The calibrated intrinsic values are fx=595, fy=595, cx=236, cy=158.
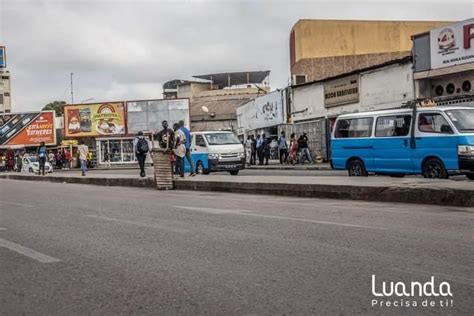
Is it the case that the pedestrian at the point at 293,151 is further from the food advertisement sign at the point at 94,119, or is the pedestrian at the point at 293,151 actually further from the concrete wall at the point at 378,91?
the food advertisement sign at the point at 94,119

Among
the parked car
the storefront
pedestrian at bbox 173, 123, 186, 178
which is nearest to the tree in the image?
the storefront

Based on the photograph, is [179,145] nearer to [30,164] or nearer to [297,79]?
[297,79]

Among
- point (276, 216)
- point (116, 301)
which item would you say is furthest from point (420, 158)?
point (116, 301)

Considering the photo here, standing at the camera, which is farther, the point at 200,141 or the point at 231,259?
the point at 200,141

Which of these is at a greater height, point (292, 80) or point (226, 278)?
point (292, 80)

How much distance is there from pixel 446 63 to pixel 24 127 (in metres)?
47.2

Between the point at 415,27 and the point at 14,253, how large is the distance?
145 feet

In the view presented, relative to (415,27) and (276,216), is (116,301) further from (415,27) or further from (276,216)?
(415,27)

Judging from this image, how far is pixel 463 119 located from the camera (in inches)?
533

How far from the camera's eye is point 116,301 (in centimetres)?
460

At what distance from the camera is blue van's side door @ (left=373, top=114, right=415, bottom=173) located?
1454 cm

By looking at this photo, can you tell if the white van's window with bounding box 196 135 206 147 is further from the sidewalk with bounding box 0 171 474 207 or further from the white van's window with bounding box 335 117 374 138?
the white van's window with bounding box 335 117 374 138

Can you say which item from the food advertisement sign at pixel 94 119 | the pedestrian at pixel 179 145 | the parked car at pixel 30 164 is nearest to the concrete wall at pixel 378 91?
the pedestrian at pixel 179 145

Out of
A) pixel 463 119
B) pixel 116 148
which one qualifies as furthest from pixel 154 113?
pixel 463 119
